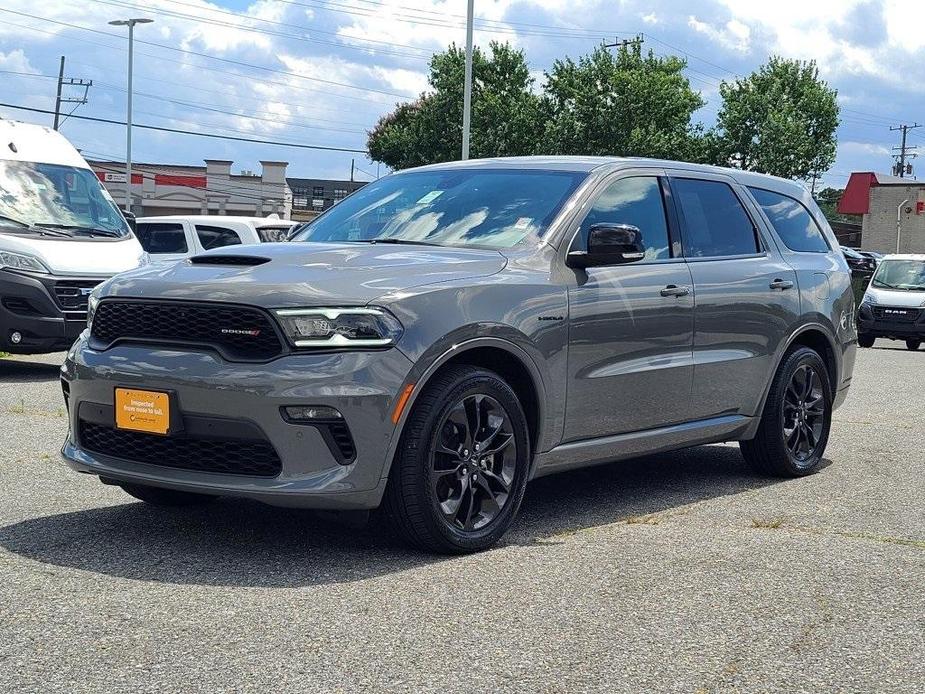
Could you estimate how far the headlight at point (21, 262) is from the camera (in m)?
12.5

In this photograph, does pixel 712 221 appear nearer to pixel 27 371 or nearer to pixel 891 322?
pixel 27 371

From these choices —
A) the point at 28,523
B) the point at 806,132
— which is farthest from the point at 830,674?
the point at 806,132

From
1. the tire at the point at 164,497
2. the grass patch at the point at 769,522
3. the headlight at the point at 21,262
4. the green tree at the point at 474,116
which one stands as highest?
the green tree at the point at 474,116

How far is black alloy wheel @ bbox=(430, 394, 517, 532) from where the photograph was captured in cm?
548

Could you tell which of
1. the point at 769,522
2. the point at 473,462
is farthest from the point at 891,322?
the point at 473,462

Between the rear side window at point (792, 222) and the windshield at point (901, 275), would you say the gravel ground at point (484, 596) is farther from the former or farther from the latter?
the windshield at point (901, 275)

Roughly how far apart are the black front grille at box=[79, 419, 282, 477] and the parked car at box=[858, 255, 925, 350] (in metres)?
21.3

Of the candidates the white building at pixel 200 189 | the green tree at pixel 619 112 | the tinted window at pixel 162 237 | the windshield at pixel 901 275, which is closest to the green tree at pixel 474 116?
the green tree at pixel 619 112

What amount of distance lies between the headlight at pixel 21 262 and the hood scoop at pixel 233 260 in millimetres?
7405

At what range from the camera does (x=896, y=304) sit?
82.5 feet

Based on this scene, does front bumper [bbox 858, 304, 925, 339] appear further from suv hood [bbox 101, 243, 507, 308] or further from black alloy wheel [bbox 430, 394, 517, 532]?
black alloy wheel [bbox 430, 394, 517, 532]

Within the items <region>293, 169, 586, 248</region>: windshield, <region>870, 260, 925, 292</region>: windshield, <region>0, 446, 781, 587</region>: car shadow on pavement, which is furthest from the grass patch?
<region>870, 260, 925, 292</region>: windshield

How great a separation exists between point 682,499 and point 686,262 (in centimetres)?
123

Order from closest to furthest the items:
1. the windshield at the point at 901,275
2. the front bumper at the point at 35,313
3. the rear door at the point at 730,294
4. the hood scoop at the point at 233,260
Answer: the hood scoop at the point at 233,260 < the rear door at the point at 730,294 < the front bumper at the point at 35,313 < the windshield at the point at 901,275
